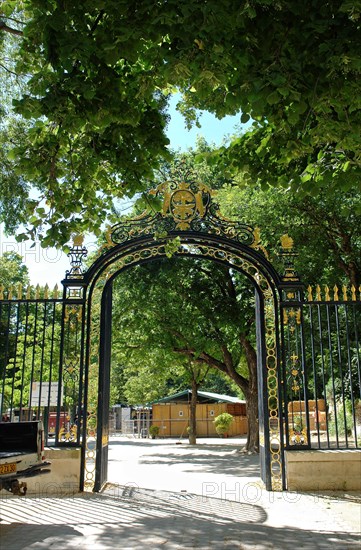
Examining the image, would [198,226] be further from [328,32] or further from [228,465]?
[228,465]

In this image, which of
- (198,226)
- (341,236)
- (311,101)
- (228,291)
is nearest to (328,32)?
(311,101)

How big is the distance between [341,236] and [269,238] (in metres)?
1.84

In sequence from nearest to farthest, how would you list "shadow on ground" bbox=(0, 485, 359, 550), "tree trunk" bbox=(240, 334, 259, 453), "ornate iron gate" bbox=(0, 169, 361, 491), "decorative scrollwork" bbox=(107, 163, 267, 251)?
"shadow on ground" bbox=(0, 485, 359, 550)
"ornate iron gate" bbox=(0, 169, 361, 491)
"decorative scrollwork" bbox=(107, 163, 267, 251)
"tree trunk" bbox=(240, 334, 259, 453)

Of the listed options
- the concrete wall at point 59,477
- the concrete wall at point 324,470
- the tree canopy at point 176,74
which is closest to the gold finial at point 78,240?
the tree canopy at point 176,74

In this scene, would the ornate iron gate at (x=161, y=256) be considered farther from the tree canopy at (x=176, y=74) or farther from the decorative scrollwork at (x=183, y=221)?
the tree canopy at (x=176, y=74)

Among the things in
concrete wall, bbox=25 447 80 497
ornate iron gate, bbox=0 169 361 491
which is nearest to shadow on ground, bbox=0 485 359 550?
concrete wall, bbox=25 447 80 497

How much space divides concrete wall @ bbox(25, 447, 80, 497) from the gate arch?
1.36ft

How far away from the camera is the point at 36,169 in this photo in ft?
21.1

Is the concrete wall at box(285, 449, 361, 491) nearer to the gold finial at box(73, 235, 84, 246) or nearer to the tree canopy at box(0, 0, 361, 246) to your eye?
the tree canopy at box(0, 0, 361, 246)

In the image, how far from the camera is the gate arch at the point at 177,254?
9.91 m

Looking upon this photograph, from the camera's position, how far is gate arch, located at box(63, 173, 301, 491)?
9.91m

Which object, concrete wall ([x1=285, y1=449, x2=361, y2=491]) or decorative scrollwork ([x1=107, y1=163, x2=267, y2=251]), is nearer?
concrete wall ([x1=285, y1=449, x2=361, y2=491])

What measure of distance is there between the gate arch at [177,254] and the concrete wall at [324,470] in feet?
1.88

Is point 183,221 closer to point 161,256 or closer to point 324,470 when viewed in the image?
point 161,256
